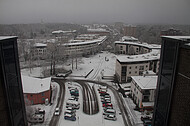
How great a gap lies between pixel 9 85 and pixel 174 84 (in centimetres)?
443

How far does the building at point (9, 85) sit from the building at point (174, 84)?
437cm

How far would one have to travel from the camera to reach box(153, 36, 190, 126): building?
133 inches

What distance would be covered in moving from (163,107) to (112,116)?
15.7 feet

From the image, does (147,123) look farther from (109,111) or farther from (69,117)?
(69,117)

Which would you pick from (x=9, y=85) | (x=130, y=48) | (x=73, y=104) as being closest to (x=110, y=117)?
(x=73, y=104)

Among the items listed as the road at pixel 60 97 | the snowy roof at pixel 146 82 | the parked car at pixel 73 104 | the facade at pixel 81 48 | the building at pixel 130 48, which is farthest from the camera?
the building at pixel 130 48

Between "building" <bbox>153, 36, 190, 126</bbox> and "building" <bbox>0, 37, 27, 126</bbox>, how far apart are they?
437 centimetres

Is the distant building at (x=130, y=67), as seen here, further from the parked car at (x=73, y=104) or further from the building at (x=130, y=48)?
the building at (x=130, y=48)

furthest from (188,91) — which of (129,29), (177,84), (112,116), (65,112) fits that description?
(129,29)

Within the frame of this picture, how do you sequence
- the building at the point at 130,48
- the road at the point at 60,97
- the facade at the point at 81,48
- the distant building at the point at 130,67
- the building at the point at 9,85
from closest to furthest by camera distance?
the building at the point at 9,85 < the road at the point at 60,97 < the distant building at the point at 130,67 < the facade at the point at 81,48 < the building at the point at 130,48

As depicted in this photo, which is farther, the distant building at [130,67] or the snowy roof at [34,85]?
the distant building at [130,67]

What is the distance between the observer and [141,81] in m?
10.3

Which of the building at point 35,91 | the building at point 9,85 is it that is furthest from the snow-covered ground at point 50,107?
the building at point 9,85

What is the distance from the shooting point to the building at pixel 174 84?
3383 mm
